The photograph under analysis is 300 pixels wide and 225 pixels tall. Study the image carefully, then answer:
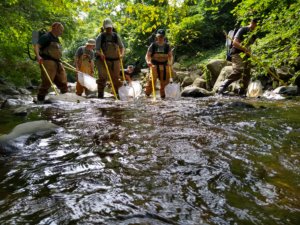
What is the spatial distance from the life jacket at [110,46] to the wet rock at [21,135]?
528 centimetres

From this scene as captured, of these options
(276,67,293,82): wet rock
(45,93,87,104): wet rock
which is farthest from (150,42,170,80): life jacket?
(276,67,293,82): wet rock

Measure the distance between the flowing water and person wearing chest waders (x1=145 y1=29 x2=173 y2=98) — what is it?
519cm

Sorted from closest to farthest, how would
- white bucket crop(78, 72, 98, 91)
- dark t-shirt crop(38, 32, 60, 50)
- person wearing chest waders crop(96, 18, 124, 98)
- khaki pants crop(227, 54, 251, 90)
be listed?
dark t-shirt crop(38, 32, 60, 50)
person wearing chest waders crop(96, 18, 124, 98)
khaki pants crop(227, 54, 251, 90)
white bucket crop(78, 72, 98, 91)

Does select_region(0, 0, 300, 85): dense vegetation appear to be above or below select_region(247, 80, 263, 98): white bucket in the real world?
above

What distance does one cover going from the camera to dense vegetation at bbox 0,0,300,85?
5.29m

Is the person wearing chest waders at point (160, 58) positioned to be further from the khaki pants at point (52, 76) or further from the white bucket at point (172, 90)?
the khaki pants at point (52, 76)

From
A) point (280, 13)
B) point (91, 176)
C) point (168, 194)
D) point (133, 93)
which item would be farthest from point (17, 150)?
point (133, 93)

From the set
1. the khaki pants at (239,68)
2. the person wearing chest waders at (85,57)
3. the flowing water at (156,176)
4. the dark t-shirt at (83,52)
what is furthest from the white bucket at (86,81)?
the flowing water at (156,176)

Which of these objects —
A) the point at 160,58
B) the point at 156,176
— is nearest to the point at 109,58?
the point at 160,58

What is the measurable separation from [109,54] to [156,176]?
7.26 metres

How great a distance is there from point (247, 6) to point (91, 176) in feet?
14.5

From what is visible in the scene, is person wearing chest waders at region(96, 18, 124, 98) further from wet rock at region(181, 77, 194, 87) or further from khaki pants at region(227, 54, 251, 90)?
wet rock at region(181, 77, 194, 87)

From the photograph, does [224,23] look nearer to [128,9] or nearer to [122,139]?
[128,9]

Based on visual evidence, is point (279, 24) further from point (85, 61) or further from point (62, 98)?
point (85, 61)
